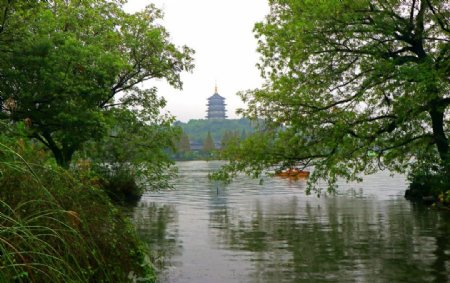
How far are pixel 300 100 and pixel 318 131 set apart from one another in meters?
1.71

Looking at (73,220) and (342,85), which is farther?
(342,85)

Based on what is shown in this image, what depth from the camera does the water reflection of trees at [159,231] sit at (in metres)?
12.3

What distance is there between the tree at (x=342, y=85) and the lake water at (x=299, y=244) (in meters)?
2.94

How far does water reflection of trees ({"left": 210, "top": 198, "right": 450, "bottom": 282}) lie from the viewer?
410 inches

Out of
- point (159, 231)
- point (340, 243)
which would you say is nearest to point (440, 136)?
point (340, 243)

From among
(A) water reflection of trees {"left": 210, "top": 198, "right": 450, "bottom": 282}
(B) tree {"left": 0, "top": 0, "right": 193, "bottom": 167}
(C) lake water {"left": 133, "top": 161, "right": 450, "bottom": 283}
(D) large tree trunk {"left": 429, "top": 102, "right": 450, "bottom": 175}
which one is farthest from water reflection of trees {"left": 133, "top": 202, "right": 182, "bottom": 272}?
(D) large tree trunk {"left": 429, "top": 102, "right": 450, "bottom": 175}

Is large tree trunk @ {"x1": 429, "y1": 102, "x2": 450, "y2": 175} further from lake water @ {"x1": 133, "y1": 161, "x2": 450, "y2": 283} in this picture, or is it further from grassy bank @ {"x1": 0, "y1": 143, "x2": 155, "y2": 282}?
grassy bank @ {"x1": 0, "y1": 143, "x2": 155, "y2": 282}

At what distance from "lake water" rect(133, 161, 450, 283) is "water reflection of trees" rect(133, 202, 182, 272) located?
27mm

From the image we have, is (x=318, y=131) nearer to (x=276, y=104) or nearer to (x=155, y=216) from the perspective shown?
(x=276, y=104)

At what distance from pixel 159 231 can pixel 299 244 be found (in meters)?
5.35

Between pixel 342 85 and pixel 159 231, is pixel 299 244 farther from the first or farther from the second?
pixel 342 85

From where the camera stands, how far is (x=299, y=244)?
14156 millimetres

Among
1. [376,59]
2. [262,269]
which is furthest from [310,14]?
[262,269]

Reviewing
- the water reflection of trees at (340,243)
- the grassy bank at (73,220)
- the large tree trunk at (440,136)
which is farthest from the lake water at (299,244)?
the grassy bank at (73,220)
